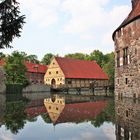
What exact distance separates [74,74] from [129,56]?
40.5 meters

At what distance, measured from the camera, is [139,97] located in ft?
105

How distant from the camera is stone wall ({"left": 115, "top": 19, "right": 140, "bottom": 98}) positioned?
33.5m

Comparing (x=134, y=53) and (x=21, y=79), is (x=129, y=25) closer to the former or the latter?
(x=134, y=53)

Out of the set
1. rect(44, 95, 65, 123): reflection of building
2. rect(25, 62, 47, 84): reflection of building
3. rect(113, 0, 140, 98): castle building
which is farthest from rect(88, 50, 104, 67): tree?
rect(44, 95, 65, 123): reflection of building

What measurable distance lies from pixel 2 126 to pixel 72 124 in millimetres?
3139

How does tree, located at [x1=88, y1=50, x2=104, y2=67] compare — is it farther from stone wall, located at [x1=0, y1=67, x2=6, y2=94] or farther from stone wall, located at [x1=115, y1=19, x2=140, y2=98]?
stone wall, located at [x1=115, y1=19, x2=140, y2=98]

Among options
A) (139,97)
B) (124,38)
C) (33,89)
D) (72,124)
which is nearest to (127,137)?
(72,124)

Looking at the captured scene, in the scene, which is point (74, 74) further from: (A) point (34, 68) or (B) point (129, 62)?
(B) point (129, 62)

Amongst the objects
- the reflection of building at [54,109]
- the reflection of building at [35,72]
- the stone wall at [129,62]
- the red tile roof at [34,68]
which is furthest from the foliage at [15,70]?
the reflection of building at [54,109]

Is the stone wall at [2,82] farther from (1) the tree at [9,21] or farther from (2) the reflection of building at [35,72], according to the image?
(1) the tree at [9,21]

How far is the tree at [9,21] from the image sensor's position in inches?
546

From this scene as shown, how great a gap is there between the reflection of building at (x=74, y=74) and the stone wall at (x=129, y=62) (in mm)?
34922

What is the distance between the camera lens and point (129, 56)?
35.6 metres

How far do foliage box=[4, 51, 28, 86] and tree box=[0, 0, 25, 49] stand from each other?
160ft
